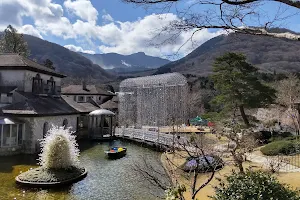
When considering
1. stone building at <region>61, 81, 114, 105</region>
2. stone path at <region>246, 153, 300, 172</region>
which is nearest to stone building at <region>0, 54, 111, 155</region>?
stone path at <region>246, 153, 300, 172</region>

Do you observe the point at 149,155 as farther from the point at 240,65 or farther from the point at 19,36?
the point at 19,36

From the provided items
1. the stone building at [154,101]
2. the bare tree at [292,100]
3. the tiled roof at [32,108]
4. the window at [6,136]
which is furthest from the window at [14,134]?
the stone building at [154,101]

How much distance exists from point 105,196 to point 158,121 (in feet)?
100

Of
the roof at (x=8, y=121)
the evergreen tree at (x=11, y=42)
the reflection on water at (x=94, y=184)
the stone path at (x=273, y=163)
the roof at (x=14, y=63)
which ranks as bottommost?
the reflection on water at (x=94, y=184)

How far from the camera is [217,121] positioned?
84.7 ft

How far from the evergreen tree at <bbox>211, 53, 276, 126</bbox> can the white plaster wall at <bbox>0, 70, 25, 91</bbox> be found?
56.9ft

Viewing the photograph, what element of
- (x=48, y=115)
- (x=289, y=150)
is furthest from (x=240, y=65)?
(x=48, y=115)

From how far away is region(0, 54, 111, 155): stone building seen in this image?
2039cm

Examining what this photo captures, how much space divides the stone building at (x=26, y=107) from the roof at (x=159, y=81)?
15.2 meters

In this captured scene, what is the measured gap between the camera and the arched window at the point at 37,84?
84.7ft

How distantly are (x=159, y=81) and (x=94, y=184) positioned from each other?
A: 97.7 ft

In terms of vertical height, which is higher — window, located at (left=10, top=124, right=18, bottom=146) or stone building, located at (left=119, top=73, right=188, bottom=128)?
stone building, located at (left=119, top=73, right=188, bottom=128)

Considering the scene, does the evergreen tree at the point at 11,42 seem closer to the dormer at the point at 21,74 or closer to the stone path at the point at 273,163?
the dormer at the point at 21,74

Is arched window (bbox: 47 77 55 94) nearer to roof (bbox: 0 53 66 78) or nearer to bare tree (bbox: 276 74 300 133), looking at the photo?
roof (bbox: 0 53 66 78)
